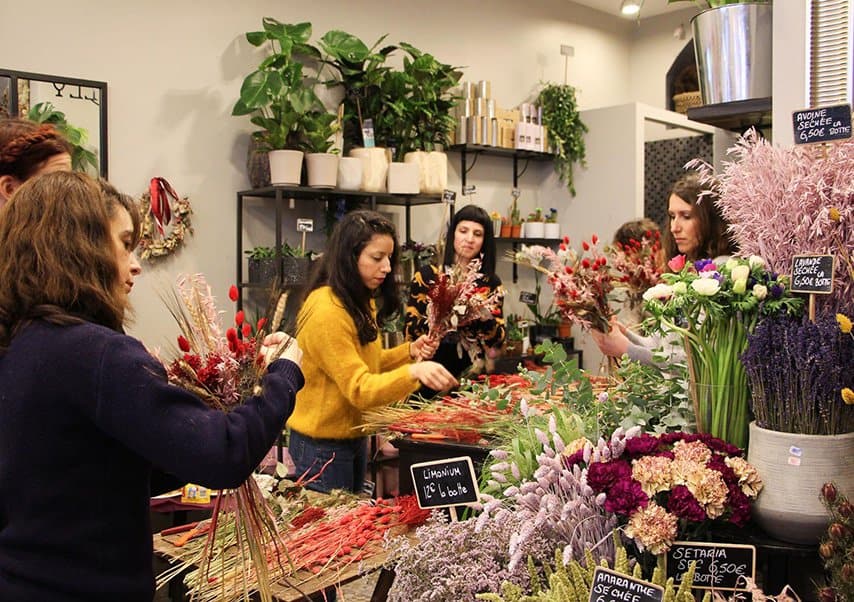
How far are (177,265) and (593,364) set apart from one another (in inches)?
129

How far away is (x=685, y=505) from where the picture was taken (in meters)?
1.27

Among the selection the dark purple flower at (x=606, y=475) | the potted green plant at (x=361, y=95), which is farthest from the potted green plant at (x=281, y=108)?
the dark purple flower at (x=606, y=475)

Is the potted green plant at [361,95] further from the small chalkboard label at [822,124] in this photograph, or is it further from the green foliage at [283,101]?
the small chalkboard label at [822,124]

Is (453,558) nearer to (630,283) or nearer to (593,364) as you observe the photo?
(630,283)

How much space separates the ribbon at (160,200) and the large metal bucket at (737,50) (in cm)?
291

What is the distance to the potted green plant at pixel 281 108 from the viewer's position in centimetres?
426

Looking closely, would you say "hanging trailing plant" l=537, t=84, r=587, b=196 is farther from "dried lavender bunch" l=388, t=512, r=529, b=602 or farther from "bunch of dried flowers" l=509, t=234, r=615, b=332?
"dried lavender bunch" l=388, t=512, r=529, b=602

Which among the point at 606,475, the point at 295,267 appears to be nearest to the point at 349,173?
the point at 295,267

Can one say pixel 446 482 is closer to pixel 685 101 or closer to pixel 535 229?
pixel 535 229

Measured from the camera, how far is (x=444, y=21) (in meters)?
5.64

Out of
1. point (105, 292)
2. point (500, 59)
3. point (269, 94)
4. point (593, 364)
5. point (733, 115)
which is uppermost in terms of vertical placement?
point (500, 59)

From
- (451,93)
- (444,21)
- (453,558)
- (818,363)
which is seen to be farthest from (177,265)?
(818,363)

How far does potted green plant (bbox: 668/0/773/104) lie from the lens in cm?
208

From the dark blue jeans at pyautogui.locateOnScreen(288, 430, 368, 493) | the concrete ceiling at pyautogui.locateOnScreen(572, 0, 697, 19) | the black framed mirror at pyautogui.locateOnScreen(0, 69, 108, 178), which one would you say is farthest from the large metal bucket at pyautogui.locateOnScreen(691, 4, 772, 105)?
the concrete ceiling at pyautogui.locateOnScreen(572, 0, 697, 19)
